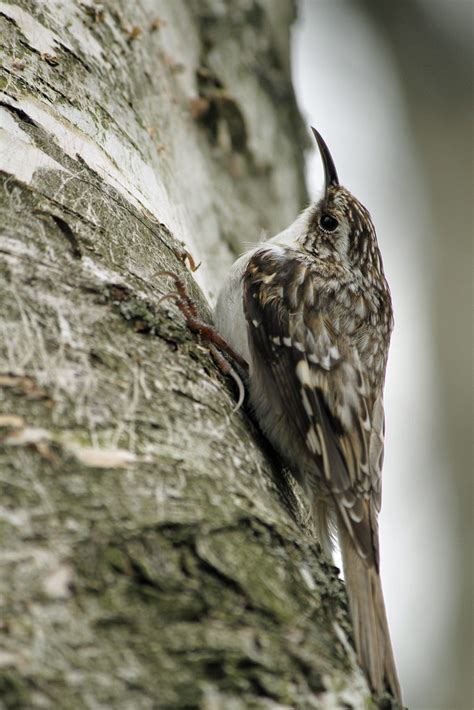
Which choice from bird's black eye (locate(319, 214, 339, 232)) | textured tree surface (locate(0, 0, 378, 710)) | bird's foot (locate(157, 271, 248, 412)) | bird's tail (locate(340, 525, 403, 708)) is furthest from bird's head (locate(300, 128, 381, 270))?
bird's tail (locate(340, 525, 403, 708))

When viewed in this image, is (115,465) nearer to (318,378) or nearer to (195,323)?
(195,323)

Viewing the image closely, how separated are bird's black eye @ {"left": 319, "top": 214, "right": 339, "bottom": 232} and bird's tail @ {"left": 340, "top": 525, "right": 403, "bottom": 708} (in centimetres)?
121

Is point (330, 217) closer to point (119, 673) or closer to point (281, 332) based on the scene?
point (281, 332)

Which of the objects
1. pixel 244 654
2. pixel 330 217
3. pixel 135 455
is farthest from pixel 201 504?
pixel 330 217

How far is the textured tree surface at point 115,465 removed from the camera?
3.39ft

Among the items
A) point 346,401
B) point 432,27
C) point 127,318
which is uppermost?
point 432,27

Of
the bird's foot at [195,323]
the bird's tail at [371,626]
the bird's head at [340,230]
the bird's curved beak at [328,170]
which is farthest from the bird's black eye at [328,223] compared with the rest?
the bird's tail at [371,626]

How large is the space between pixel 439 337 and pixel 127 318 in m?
3.08

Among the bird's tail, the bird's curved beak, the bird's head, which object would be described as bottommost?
the bird's tail

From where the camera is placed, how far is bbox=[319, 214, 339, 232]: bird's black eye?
2647 mm

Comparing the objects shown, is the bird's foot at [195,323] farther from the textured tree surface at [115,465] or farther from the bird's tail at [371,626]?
the bird's tail at [371,626]

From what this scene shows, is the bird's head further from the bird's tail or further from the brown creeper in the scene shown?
the bird's tail

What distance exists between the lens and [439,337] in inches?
169

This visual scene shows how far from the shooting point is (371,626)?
4.47ft
